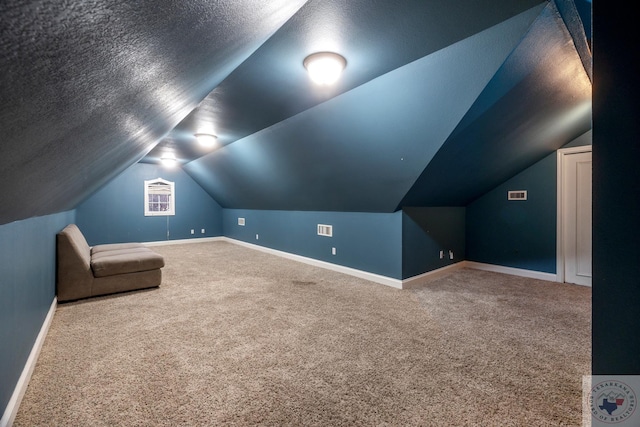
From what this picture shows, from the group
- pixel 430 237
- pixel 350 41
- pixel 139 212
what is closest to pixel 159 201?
pixel 139 212

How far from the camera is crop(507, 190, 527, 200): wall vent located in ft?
14.8

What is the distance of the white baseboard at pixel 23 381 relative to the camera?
4.77 ft

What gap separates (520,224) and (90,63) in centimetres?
547

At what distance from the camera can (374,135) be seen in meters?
3.02

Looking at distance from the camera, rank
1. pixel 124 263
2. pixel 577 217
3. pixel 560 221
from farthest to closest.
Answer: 1. pixel 560 221
2. pixel 577 217
3. pixel 124 263

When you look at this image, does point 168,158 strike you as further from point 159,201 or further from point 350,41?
point 350,41

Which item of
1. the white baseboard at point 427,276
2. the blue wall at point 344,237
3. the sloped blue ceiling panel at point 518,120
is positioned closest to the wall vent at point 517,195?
the sloped blue ceiling panel at point 518,120

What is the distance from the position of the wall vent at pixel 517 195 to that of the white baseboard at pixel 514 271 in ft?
3.79

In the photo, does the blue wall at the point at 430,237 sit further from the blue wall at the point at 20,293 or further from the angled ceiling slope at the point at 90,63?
the blue wall at the point at 20,293

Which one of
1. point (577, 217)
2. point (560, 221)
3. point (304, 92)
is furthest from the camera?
point (560, 221)

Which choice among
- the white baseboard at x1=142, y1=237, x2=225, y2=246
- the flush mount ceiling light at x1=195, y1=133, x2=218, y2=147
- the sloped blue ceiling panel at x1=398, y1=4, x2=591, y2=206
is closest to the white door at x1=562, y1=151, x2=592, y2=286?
the sloped blue ceiling panel at x1=398, y1=4, x2=591, y2=206

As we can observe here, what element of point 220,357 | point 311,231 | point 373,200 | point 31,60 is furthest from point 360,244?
point 31,60

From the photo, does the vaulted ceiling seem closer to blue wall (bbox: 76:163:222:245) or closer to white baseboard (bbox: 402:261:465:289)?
white baseboard (bbox: 402:261:465:289)

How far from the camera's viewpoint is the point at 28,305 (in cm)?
201
